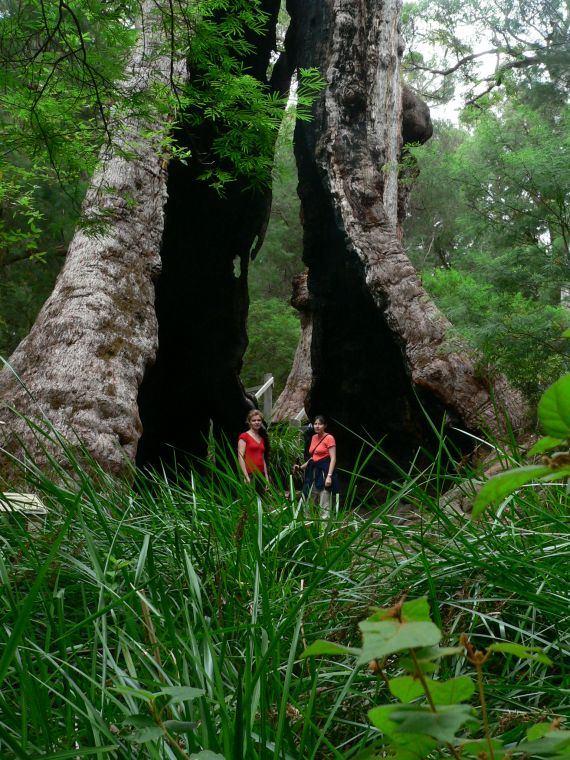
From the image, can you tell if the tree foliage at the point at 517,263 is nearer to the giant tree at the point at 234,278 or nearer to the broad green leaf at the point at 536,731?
the giant tree at the point at 234,278

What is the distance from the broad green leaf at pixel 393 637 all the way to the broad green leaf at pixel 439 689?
0.28 ft

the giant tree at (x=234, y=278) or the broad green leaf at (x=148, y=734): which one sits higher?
the giant tree at (x=234, y=278)

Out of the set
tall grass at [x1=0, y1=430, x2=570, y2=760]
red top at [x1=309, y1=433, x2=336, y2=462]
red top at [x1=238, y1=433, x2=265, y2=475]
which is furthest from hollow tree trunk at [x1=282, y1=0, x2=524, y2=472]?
tall grass at [x1=0, y1=430, x2=570, y2=760]

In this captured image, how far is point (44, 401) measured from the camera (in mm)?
3953

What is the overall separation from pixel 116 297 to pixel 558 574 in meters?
3.95

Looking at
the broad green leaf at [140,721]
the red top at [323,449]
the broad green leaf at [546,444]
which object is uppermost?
the broad green leaf at [546,444]

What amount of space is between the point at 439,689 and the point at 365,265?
662 centimetres

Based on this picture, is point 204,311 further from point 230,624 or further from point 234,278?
point 230,624

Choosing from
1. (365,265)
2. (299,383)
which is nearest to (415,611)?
(365,265)

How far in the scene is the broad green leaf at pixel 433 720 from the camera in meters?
0.50

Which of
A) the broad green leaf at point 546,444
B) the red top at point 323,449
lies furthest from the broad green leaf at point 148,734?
the red top at point 323,449

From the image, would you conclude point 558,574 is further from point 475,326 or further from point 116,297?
point 475,326

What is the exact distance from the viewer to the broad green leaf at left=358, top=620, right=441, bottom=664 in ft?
1.51

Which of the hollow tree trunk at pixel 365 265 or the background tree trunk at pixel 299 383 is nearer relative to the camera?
the hollow tree trunk at pixel 365 265
